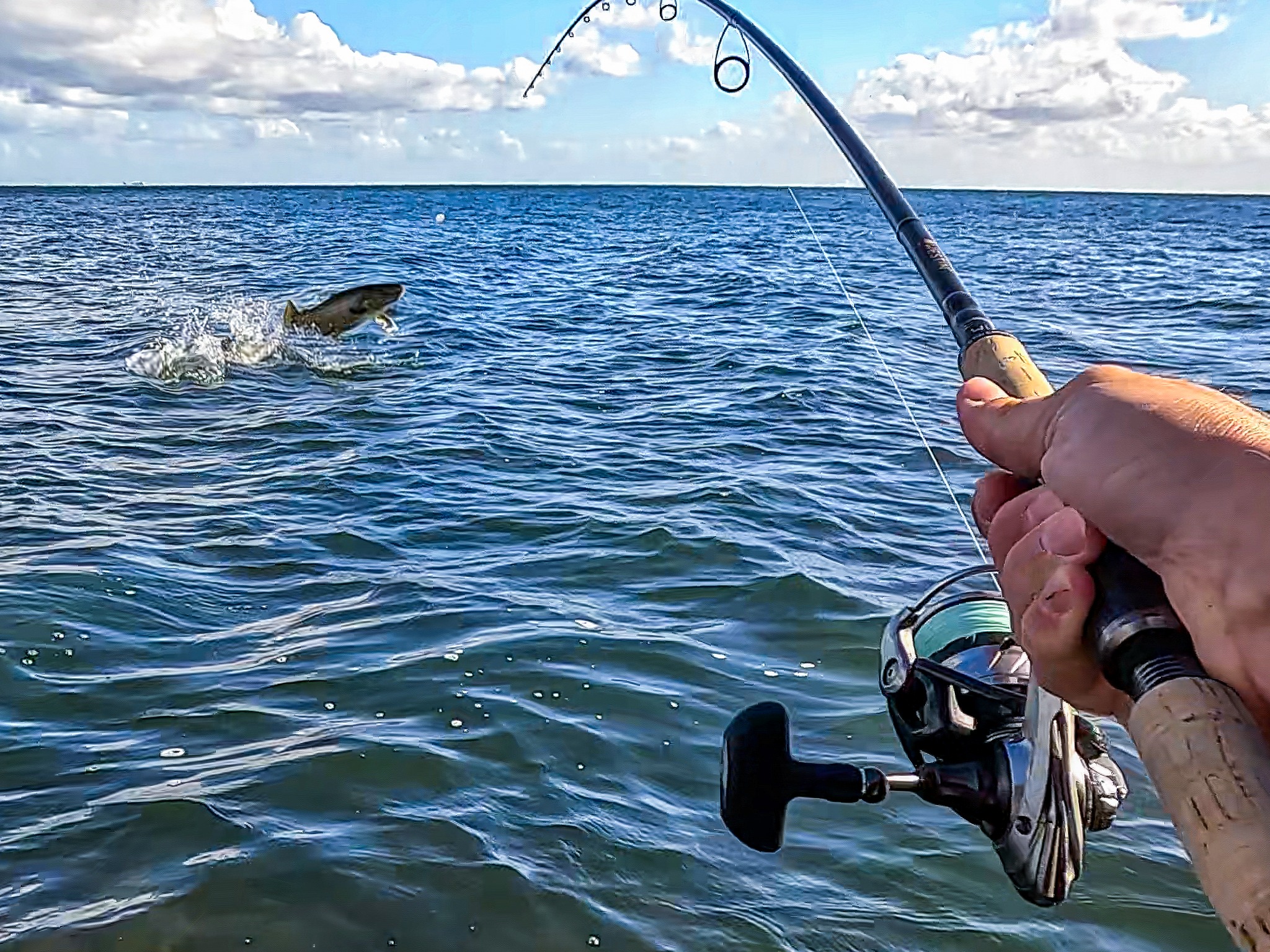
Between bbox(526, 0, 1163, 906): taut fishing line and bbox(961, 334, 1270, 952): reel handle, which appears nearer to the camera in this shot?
bbox(961, 334, 1270, 952): reel handle

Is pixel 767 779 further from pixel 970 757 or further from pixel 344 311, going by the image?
pixel 344 311

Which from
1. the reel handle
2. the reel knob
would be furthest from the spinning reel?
the reel handle

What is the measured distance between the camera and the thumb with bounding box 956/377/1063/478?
5.24ft

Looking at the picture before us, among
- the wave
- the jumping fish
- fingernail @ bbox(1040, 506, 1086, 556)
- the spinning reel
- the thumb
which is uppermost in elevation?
the thumb

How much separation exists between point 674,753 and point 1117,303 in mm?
14979

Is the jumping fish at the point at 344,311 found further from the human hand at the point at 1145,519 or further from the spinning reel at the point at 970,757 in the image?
the human hand at the point at 1145,519

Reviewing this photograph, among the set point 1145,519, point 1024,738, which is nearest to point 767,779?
point 1024,738

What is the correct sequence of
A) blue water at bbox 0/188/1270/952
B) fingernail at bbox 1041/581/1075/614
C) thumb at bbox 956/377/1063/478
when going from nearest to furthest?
fingernail at bbox 1041/581/1075/614
thumb at bbox 956/377/1063/478
blue water at bbox 0/188/1270/952

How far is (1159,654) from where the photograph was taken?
118cm

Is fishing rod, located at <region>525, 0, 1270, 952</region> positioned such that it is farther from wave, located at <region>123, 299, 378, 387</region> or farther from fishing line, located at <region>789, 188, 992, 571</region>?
wave, located at <region>123, 299, 378, 387</region>

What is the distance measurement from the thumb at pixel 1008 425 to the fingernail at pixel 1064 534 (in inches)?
7.0

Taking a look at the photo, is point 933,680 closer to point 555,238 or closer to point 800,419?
A: point 800,419

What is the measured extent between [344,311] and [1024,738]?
12.2m

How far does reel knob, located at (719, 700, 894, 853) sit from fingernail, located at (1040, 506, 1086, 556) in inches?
21.2
